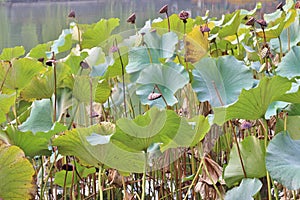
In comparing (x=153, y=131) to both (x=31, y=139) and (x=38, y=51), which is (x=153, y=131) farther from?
(x=38, y=51)

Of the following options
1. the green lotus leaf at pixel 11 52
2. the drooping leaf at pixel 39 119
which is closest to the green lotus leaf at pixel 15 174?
the drooping leaf at pixel 39 119

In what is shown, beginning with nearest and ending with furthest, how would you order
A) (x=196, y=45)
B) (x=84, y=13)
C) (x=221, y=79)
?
(x=221, y=79) < (x=196, y=45) < (x=84, y=13)

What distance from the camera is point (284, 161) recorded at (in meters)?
0.79

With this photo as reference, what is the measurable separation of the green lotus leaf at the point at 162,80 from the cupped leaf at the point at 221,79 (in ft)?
0.13

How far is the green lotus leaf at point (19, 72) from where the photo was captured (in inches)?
43.2

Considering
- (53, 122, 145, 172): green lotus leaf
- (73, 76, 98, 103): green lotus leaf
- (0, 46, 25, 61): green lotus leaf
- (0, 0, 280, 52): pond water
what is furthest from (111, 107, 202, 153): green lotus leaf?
(0, 0, 280, 52): pond water

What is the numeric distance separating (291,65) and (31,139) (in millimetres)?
481

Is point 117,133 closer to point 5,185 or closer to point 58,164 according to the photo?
point 5,185

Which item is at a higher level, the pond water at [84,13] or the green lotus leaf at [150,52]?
the green lotus leaf at [150,52]

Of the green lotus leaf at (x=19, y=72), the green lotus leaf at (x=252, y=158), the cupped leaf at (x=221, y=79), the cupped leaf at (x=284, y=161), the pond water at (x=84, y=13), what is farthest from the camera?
the pond water at (x=84, y=13)

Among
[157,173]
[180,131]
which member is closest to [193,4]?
[157,173]

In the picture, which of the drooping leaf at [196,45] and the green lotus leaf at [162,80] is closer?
the green lotus leaf at [162,80]

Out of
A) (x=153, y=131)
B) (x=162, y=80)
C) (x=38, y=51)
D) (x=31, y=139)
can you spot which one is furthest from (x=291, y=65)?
(x=38, y=51)

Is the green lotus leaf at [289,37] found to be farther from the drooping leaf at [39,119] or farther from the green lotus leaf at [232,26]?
the drooping leaf at [39,119]
